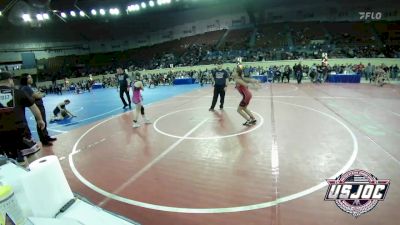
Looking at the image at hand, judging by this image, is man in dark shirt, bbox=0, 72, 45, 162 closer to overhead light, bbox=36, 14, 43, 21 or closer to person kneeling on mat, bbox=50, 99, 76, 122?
person kneeling on mat, bbox=50, 99, 76, 122

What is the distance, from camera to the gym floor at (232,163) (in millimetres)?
4008

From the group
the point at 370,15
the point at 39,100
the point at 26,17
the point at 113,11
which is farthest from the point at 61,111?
the point at 370,15

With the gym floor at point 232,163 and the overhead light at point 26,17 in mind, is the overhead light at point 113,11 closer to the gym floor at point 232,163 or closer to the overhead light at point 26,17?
the overhead light at point 26,17

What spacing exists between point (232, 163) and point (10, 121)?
4166 mm

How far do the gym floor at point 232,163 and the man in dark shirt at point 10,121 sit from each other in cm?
129

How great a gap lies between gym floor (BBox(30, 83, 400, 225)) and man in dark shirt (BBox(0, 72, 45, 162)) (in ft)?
4.22

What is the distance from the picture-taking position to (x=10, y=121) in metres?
4.49

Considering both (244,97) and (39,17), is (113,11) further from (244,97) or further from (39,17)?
(244,97)

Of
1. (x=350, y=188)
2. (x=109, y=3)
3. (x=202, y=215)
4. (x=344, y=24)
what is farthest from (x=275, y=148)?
(x=344, y=24)

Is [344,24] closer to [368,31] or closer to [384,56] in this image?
[368,31]

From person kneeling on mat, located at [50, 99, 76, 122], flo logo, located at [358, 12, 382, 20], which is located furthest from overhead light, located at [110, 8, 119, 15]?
flo logo, located at [358, 12, 382, 20]

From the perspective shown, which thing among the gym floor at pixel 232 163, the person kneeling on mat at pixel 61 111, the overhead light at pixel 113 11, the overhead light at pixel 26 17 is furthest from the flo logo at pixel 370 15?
the overhead light at pixel 26 17

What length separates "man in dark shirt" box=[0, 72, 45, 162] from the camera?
14.6 feet

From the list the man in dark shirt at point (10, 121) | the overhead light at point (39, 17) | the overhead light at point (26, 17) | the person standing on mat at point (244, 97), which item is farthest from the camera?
the overhead light at point (39, 17)
